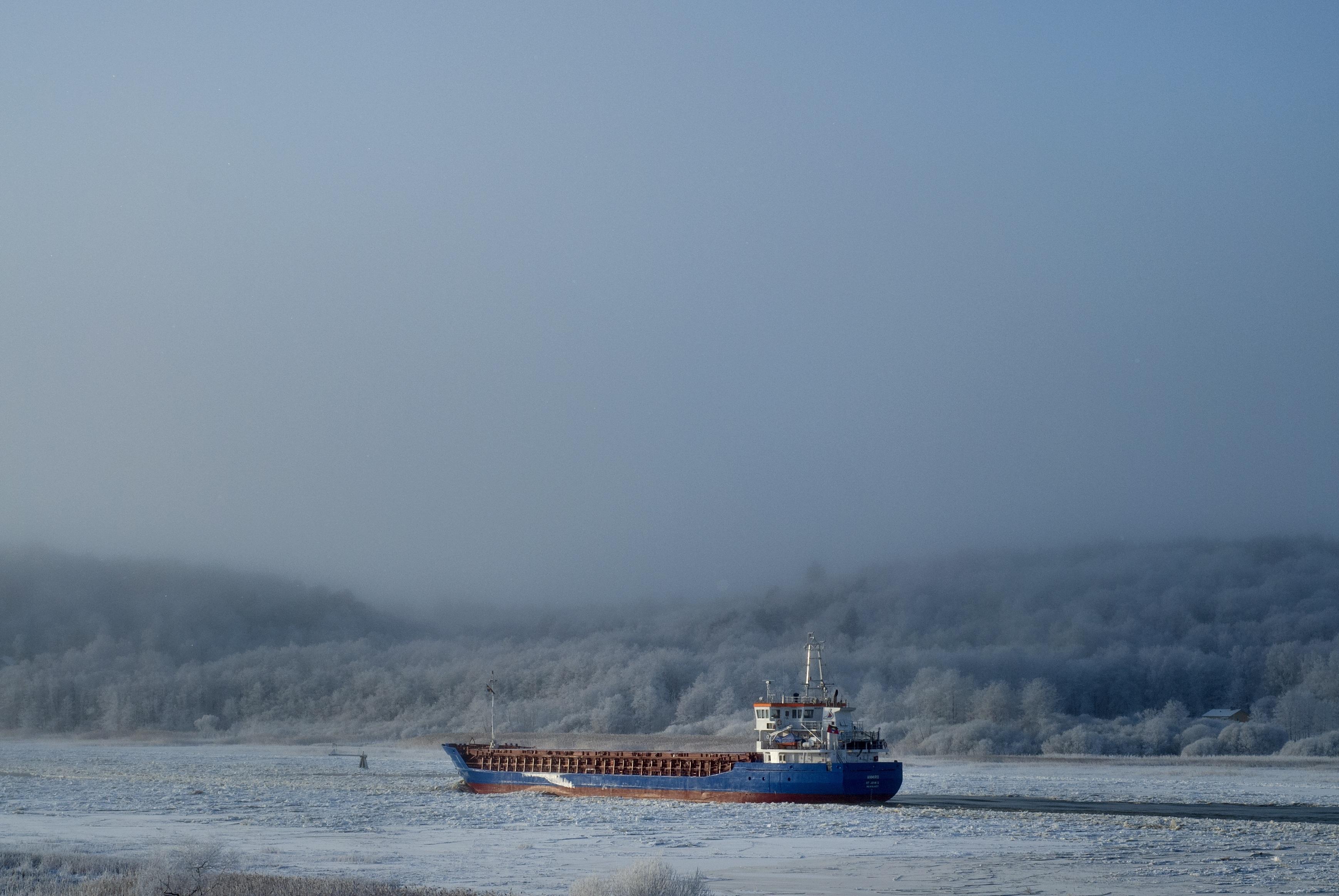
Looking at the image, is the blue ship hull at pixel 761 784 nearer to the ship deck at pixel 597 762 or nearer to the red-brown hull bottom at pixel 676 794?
the red-brown hull bottom at pixel 676 794

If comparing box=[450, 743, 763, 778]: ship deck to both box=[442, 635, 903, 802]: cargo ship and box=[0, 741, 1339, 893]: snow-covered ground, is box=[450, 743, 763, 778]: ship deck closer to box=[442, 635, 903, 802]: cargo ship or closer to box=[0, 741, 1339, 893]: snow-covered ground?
box=[442, 635, 903, 802]: cargo ship

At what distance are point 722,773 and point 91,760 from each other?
275ft

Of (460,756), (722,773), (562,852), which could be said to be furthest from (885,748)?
(562,852)

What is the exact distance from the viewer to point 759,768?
7162cm

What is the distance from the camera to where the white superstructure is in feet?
242

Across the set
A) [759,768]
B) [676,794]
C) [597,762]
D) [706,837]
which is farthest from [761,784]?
[706,837]

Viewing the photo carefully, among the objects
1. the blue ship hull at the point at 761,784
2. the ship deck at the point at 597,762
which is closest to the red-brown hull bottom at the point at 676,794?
the blue ship hull at the point at 761,784

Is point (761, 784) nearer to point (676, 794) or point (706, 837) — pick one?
point (676, 794)

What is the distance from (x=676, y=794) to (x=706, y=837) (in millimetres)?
24603

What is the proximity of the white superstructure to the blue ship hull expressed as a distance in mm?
1515

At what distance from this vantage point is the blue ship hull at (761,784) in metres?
69.9

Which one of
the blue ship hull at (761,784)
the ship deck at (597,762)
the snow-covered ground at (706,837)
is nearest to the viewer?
the snow-covered ground at (706,837)

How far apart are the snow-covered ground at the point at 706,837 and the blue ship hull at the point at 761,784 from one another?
2.31 metres

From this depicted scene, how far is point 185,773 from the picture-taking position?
10131 centimetres
